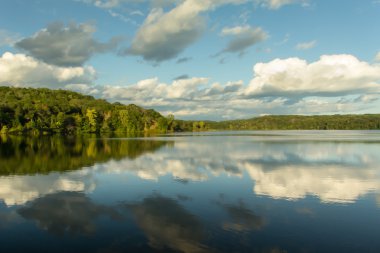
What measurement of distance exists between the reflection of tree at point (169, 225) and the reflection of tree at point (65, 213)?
1.90m

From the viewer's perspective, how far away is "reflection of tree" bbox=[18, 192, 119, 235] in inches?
594

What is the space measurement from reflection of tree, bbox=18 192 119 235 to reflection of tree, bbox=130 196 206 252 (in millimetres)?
1900

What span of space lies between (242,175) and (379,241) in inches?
666

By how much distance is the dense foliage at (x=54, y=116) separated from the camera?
447ft

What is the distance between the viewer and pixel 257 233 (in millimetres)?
14203

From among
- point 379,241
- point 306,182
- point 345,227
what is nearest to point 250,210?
point 345,227

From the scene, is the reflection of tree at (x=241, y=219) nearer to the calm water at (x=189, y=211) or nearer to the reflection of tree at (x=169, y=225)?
the calm water at (x=189, y=211)

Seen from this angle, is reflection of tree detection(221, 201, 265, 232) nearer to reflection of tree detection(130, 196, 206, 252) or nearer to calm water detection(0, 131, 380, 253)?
calm water detection(0, 131, 380, 253)

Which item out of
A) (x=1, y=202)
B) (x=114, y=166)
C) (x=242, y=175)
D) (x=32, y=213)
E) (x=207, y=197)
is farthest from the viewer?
(x=114, y=166)

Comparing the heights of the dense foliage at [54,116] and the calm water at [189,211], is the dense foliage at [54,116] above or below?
above

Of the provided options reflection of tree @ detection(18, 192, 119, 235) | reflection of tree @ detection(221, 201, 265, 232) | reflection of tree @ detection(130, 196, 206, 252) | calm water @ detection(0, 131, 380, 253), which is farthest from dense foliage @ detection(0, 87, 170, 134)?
reflection of tree @ detection(221, 201, 265, 232)

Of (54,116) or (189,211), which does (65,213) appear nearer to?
(189,211)

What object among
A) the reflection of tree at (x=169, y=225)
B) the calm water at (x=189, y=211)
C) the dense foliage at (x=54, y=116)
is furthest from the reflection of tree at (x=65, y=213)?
the dense foliage at (x=54, y=116)

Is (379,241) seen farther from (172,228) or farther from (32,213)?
(32,213)
